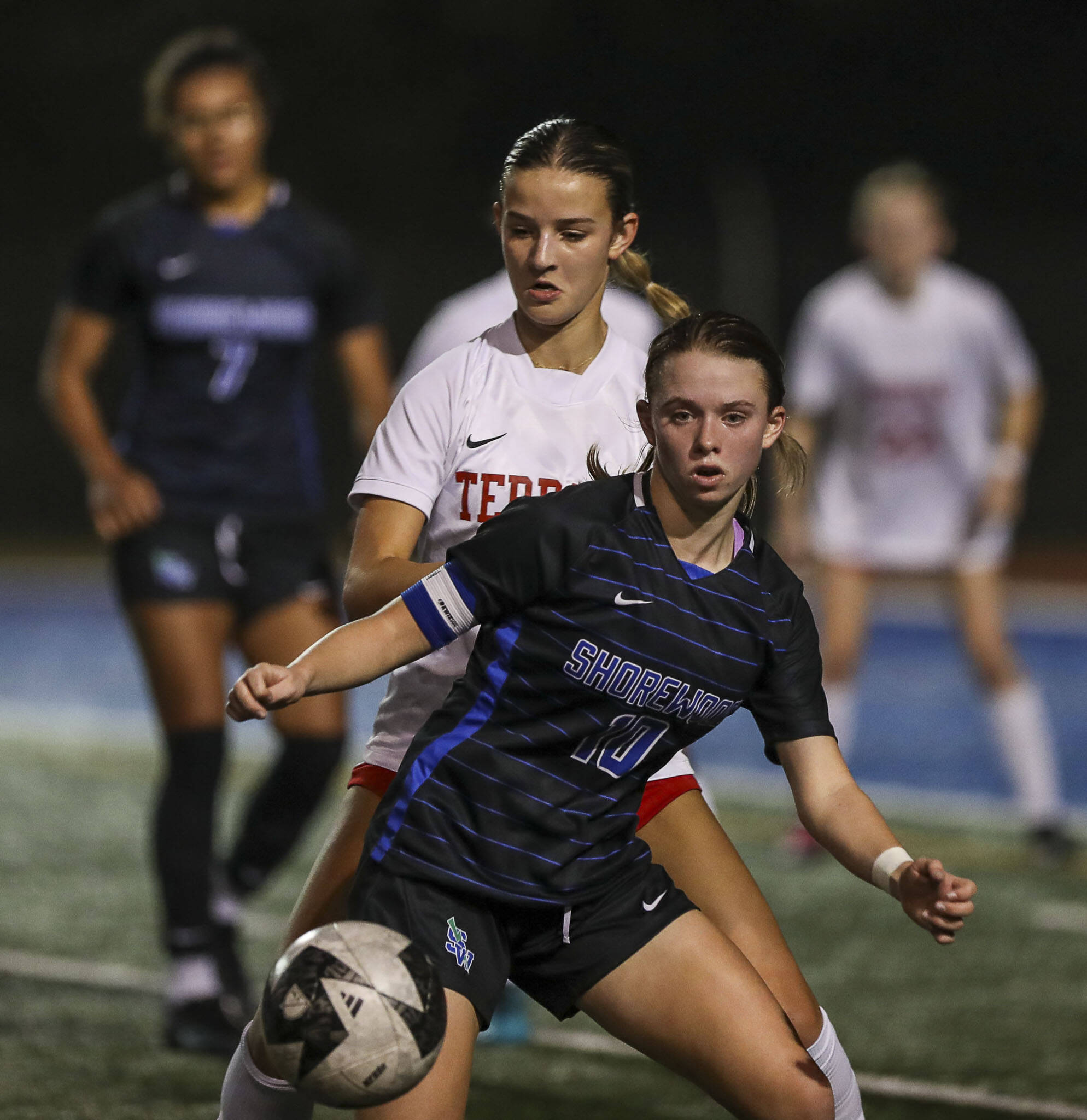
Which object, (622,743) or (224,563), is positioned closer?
(622,743)

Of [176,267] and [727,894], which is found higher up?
[176,267]

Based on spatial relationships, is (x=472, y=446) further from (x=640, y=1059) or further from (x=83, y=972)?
(x=83, y=972)

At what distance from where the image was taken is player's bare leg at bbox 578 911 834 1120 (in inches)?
114

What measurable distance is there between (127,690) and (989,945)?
718 cm

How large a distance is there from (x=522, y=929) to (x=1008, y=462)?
4.84m

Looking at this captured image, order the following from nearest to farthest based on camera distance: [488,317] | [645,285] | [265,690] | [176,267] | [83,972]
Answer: [265,690] < [645,285] < [488,317] < [176,267] < [83,972]

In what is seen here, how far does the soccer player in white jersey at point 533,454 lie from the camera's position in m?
3.08

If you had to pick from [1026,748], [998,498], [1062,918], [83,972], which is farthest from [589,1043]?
[998,498]

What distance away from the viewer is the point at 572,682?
285 centimetres

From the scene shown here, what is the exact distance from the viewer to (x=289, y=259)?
5.07 meters

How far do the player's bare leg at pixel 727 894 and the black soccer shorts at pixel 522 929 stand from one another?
12cm

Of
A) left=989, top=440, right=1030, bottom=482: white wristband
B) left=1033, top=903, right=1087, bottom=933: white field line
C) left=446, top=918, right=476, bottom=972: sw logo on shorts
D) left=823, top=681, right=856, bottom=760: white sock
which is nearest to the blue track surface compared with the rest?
left=823, top=681, right=856, bottom=760: white sock

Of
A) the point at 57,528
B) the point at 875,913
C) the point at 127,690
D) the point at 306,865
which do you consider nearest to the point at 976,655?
the point at 875,913

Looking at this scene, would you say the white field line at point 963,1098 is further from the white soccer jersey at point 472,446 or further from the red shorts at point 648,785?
the white soccer jersey at point 472,446
